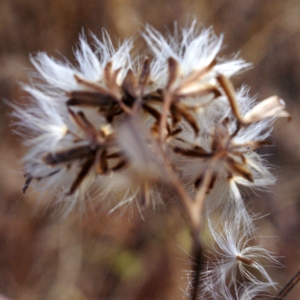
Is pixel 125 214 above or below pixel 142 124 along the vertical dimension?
below

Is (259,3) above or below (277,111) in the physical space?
above

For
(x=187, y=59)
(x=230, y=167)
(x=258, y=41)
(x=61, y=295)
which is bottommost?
(x=61, y=295)

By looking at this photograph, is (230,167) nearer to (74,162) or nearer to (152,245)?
(74,162)

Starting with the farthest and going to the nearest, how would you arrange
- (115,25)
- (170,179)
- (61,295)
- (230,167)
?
(115,25), (61,295), (230,167), (170,179)

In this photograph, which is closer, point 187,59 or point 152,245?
point 187,59

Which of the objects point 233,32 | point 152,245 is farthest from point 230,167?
point 233,32

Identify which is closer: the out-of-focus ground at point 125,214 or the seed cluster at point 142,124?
the seed cluster at point 142,124

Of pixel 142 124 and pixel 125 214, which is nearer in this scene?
pixel 142 124

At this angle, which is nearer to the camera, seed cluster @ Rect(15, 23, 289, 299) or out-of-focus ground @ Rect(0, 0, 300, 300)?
seed cluster @ Rect(15, 23, 289, 299)
